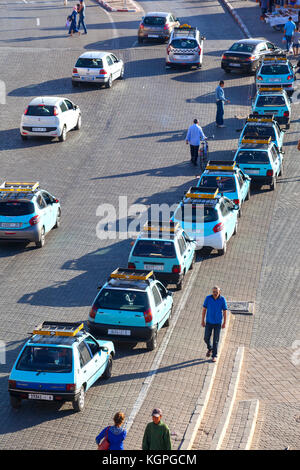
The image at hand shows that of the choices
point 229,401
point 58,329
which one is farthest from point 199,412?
point 58,329

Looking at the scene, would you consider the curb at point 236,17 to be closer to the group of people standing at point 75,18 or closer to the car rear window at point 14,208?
the group of people standing at point 75,18

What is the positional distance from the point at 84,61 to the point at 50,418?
27.0 metres

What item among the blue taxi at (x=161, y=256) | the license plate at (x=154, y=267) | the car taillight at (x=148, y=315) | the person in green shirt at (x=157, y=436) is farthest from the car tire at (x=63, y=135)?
the person in green shirt at (x=157, y=436)

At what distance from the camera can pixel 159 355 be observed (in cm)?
1909

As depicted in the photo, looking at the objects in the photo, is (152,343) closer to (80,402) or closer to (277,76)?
(80,402)

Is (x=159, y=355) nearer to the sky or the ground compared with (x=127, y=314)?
nearer to the ground

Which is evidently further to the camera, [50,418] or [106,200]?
[106,200]

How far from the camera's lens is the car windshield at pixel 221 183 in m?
27.8

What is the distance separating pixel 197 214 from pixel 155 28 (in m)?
25.6

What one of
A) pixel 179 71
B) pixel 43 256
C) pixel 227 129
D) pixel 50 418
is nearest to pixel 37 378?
pixel 50 418

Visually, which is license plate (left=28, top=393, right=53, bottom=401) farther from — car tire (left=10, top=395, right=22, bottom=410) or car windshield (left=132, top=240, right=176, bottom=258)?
car windshield (left=132, top=240, right=176, bottom=258)

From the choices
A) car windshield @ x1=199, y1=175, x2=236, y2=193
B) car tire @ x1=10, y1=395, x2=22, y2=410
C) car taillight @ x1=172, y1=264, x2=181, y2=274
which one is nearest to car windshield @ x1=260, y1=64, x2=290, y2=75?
car windshield @ x1=199, y1=175, x2=236, y2=193

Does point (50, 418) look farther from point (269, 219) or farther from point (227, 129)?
point (227, 129)
